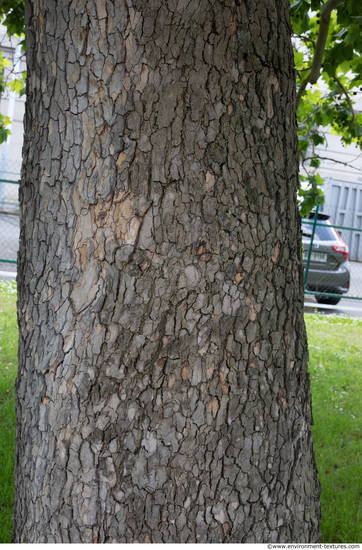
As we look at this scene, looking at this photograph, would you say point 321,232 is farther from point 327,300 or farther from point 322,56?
point 322,56

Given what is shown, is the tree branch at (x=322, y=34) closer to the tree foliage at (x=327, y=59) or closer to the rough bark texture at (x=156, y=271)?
the tree foliage at (x=327, y=59)

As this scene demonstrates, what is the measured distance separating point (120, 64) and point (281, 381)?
1.09m

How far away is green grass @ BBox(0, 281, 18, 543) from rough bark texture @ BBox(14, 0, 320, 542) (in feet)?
3.76

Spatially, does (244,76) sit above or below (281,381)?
above

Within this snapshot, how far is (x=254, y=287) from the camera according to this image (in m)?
1.58

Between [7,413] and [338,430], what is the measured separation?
97.6 inches

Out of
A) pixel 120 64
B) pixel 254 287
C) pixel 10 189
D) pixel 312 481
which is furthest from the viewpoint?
pixel 10 189

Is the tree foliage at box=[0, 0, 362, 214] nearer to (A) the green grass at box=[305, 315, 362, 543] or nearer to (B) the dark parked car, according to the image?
(A) the green grass at box=[305, 315, 362, 543]

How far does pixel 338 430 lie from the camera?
153 inches

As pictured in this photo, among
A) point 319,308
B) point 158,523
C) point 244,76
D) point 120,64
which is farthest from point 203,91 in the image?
point 319,308

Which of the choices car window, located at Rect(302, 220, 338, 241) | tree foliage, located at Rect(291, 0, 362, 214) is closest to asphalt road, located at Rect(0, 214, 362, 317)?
car window, located at Rect(302, 220, 338, 241)

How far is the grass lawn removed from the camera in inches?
106

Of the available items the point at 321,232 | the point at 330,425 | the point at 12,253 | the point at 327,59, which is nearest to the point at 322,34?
the point at 327,59

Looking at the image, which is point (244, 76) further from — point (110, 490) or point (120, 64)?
point (110, 490)
